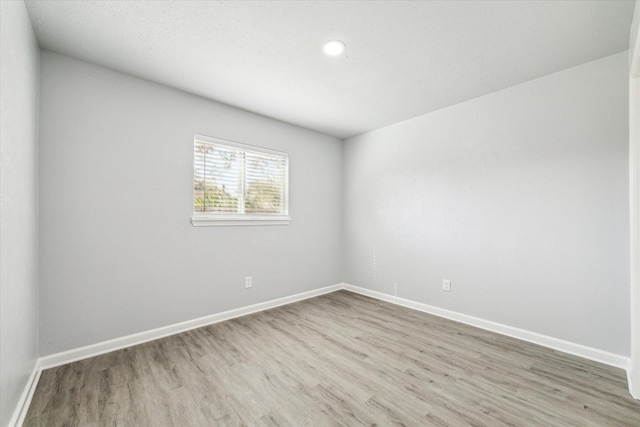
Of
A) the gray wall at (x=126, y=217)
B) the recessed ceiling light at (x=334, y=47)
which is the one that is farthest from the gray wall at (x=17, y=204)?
the recessed ceiling light at (x=334, y=47)

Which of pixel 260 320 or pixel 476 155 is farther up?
pixel 476 155

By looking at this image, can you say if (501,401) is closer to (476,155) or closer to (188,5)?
(476,155)

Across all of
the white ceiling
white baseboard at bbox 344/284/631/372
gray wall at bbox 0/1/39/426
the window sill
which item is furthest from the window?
white baseboard at bbox 344/284/631/372

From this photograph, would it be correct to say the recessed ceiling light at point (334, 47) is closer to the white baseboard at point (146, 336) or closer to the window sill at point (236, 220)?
the window sill at point (236, 220)

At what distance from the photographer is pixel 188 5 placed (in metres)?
1.73

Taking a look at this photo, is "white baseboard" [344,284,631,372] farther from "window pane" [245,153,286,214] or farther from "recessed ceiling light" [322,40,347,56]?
"recessed ceiling light" [322,40,347,56]

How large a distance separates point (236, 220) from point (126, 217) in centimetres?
109

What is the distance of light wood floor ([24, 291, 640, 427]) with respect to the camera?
1.62m

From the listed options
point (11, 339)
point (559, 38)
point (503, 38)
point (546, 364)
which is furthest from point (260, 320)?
point (559, 38)

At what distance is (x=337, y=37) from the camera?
2016 mm

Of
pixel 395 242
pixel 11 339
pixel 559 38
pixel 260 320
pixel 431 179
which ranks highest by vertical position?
pixel 559 38

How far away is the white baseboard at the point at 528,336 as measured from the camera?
86.3 inches

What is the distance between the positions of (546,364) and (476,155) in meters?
2.04

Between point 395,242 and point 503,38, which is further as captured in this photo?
point 395,242
